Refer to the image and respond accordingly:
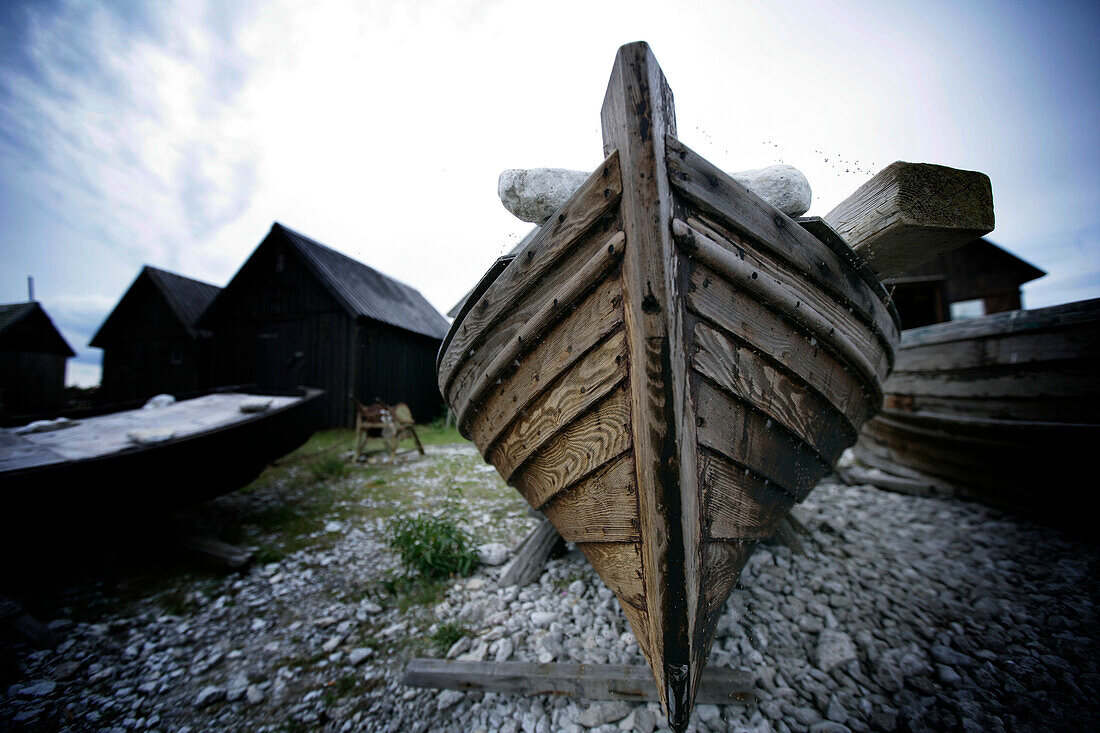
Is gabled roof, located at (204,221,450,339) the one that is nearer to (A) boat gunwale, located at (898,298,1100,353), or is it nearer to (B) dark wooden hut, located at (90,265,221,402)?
(B) dark wooden hut, located at (90,265,221,402)

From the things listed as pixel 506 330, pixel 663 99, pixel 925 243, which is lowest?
pixel 506 330

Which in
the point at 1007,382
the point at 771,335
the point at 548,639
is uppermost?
the point at 771,335

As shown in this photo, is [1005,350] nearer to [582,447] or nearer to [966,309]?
[582,447]

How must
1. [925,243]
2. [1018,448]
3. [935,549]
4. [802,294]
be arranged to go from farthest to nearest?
[1018,448] < [935,549] < [925,243] < [802,294]

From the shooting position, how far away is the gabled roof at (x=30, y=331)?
594 inches

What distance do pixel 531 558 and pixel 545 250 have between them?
7.32ft

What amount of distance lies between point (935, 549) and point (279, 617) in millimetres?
4715

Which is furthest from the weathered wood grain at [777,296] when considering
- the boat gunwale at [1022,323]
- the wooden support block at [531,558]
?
the boat gunwale at [1022,323]

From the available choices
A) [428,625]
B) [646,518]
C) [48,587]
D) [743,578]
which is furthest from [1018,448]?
[48,587]

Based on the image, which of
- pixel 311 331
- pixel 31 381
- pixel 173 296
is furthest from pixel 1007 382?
pixel 31 381

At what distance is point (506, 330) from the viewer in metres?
1.63

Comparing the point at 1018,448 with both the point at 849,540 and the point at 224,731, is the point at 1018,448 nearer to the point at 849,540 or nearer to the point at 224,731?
the point at 849,540

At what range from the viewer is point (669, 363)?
1084mm

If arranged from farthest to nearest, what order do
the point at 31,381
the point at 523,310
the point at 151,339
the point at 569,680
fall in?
the point at 31,381, the point at 151,339, the point at 569,680, the point at 523,310
